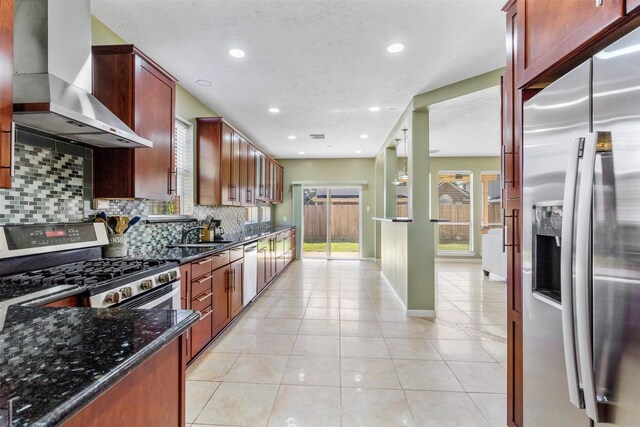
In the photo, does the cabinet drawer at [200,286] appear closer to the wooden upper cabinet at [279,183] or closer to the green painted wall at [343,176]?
the wooden upper cabinet at [279,183]

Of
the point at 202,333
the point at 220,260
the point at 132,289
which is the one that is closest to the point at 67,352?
the point at 132,289

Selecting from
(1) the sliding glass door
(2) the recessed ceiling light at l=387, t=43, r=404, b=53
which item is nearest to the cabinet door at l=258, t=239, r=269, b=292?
(2) the recessed ceiling light at l=387, t=43, r=404, b=53

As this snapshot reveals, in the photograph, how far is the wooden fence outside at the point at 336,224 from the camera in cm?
821

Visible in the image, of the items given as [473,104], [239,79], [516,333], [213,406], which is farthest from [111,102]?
[473,104]

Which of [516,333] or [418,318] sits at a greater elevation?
[516,333]

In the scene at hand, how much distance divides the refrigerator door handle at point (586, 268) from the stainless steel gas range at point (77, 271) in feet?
6.78

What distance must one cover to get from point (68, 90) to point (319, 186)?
6.62m

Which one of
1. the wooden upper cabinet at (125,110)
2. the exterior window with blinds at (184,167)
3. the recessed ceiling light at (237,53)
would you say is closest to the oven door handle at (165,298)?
the wooden upper cabinet at (125,110)

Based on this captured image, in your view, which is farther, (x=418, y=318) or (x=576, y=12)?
(x=418, y=318)

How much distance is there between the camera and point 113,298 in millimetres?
1665

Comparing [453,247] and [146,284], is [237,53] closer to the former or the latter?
[146,284]

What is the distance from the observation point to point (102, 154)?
2375 millimetres

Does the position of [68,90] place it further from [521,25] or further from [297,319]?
[297,319]

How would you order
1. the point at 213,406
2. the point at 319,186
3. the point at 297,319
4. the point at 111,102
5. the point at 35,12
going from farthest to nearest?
the point at 319,186, the point at 297,319, the point at 111,102, the point at 213,406, the point at 35,12
